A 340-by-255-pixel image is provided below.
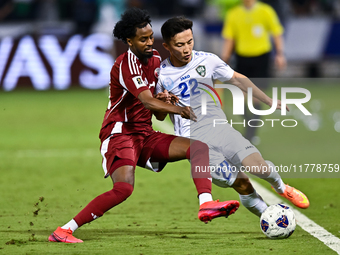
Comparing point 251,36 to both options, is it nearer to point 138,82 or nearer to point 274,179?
point 274,179

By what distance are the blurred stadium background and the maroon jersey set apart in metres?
9.67

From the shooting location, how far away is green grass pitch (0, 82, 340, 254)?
4363 mm

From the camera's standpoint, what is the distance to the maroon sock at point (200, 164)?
4.58 meters

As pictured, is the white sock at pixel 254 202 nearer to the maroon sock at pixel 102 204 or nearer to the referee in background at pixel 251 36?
the maroon sock at pixel 102 204

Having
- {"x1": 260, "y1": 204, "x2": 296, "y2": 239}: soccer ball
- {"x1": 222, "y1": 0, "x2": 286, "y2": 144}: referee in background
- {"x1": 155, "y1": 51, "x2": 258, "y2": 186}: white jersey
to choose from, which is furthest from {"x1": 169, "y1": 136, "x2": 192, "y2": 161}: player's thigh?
{"x1": 222, "y1": 0, "x2": 286, "y2": 144}: referee in background

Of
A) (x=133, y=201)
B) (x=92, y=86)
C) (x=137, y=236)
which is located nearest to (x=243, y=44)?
(x=133, y=201)

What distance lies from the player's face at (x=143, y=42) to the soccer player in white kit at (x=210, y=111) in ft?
0.60

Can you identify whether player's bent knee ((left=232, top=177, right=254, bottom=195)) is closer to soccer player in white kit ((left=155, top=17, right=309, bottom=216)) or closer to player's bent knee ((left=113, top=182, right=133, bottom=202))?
soccer player in white kit ((left=155, top=17, right=309, bottom=216))

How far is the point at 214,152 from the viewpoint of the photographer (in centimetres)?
473

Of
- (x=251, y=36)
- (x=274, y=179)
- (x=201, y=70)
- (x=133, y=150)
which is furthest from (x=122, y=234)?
(x=251, y=36)

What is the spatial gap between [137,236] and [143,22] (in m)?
1.65

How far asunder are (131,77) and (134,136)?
53 centimetres

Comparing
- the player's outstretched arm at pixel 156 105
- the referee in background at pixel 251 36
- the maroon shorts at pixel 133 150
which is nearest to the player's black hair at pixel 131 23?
the player's outstretched arm at pixel 156 105

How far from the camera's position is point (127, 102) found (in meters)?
4.84
